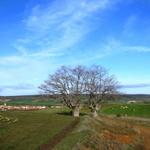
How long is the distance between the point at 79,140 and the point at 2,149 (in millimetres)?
7798

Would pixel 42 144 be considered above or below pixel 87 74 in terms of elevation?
below

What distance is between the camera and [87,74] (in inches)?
3580

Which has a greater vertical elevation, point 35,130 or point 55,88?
point 55,88

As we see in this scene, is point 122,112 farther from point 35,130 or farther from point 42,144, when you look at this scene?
point 42,144

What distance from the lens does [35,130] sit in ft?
138

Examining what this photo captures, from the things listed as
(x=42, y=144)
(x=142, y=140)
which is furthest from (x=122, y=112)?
(x=42, y=144)

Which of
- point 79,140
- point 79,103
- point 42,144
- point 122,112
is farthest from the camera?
point 122,112

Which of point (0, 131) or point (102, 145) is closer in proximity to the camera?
point (102, 145)

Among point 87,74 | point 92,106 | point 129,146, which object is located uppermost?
point 87,74

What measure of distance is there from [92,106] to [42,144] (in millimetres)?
54446

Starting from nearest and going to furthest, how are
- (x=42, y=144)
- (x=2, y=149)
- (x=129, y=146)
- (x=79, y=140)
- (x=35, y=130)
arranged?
1. (x=2, y=149)
2. (x=42, y=144)
3. (x=79, y=140)
4. (x=129, y=146)
5. (x=35, y=130)

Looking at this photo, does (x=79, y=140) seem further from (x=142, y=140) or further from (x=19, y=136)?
(x=142, y=140)

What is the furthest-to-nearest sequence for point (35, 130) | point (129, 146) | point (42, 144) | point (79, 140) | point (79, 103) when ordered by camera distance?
point (79, 103) → point (35, 130) → point (129, 146) → point (79, 140) → point (42, 144)

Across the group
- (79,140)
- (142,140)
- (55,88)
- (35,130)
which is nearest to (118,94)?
(55,88)
